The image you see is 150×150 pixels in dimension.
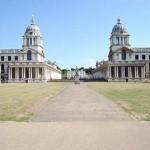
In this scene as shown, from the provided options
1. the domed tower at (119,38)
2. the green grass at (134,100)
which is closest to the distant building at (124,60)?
the domed tower at (119,38)

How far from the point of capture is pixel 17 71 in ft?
438

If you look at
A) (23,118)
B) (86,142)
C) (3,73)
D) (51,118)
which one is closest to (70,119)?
(51,118)

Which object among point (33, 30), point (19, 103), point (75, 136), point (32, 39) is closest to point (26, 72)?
point (32, 39)

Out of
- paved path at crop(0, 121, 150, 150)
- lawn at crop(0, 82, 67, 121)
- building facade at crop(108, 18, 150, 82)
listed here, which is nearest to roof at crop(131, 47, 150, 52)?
building facade at crop(108, 18, 150, 82)

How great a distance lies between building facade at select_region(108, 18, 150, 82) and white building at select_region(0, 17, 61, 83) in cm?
2884

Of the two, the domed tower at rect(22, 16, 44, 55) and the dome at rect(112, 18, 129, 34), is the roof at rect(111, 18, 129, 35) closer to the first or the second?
the dome at rect(112, 18, 129, 34)

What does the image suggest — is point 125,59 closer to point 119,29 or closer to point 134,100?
point 119,29

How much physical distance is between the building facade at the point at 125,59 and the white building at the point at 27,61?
28844 millimetres

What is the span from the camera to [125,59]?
135m

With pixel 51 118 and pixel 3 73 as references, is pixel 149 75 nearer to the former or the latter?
pixel 3 73

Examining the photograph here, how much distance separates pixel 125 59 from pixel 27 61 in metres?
41.1

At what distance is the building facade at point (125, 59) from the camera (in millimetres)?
129625

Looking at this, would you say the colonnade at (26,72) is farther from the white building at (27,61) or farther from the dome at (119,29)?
the dome at (119,29)

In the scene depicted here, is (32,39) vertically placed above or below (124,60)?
above
